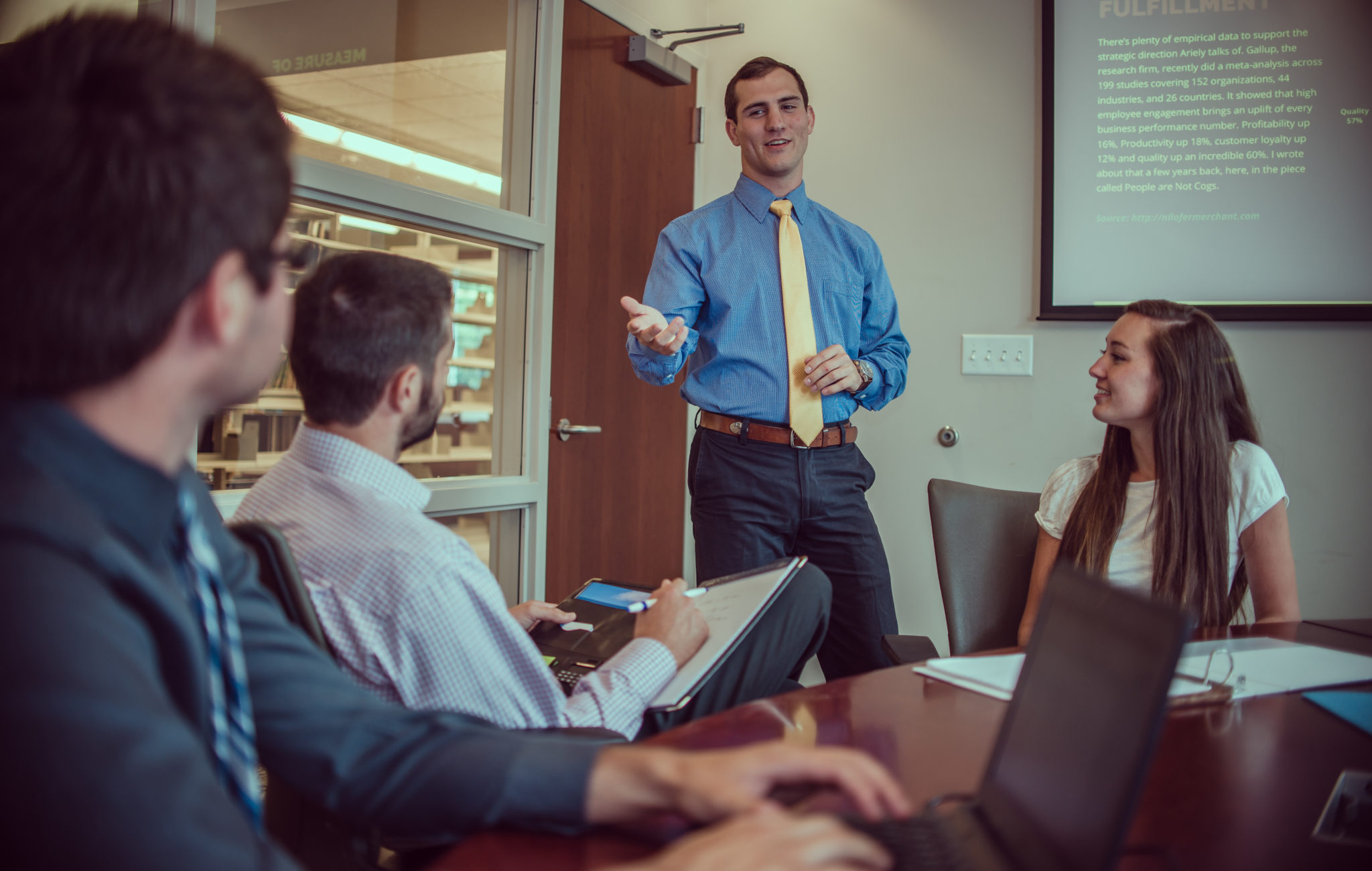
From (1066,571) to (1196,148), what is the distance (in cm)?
274

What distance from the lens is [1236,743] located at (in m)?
0.98

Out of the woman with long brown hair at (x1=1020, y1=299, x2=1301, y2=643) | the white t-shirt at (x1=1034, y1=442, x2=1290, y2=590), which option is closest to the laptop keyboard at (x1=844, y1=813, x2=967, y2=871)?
the woman with long brown hair at (x1=1020, y1=299, x2=1301, y2=643)

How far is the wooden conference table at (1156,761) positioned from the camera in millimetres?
716

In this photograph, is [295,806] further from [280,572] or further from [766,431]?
[766,431]

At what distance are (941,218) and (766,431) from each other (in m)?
1.37

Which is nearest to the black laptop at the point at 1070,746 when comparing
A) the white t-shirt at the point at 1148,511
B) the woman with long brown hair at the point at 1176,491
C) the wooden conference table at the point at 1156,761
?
the wooden conference table at the point at 1156,761

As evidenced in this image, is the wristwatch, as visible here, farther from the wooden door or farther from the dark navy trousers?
the wooden door

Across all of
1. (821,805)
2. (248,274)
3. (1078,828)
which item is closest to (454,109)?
(248,274)

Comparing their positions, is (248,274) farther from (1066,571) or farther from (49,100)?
(1066,571)

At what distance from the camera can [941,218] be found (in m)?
3.21

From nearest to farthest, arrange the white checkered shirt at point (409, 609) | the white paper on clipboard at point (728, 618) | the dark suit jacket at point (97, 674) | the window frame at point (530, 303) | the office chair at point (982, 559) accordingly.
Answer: the dark suit jacket at point (97, 674)
the white checkered shirt at point (409, 609)
the white paper on clipboard at point (728, 618)
the office chair at point (982, 559)
the window frame at point (530, 303)

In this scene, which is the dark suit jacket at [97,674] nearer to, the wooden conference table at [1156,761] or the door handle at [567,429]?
the wooden conference table at [1156,761]

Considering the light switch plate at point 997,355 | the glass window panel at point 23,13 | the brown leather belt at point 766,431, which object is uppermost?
the glass window panel at point 23,13

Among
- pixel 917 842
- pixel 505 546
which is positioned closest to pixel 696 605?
pixel 917 842
